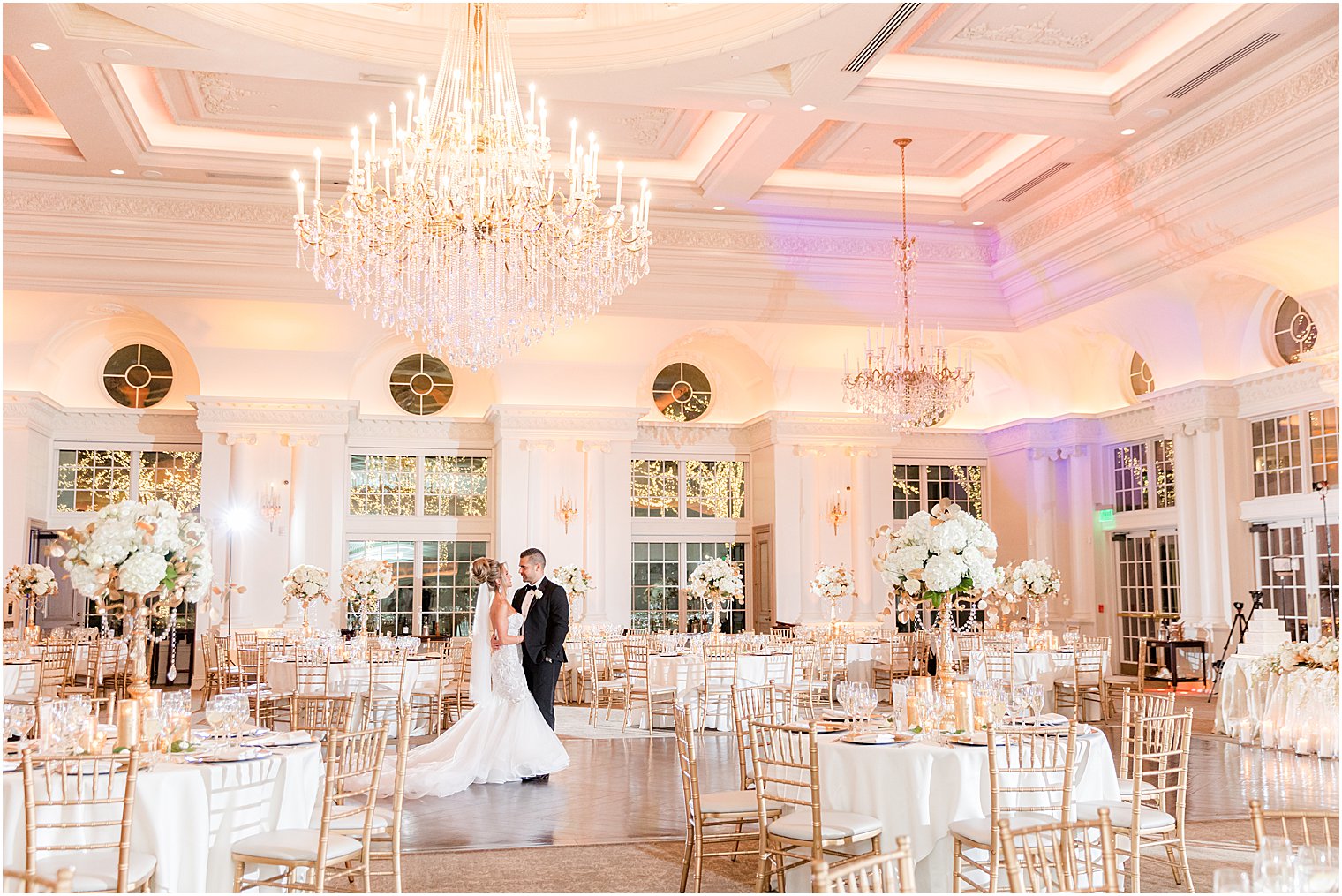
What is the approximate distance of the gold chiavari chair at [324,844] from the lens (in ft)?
15.9

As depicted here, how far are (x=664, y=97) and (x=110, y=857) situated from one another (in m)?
8.66

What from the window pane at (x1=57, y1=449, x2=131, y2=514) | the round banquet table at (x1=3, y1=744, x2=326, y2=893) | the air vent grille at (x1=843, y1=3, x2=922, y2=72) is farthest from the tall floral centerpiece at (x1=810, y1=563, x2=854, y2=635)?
the round banquet table at (x1=3, y1=744, x2=326, y2=893)

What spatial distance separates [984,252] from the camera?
54.5ft

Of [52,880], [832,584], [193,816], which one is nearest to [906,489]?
[832,584]

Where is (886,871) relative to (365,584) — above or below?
below

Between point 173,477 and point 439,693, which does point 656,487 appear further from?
point 439,693

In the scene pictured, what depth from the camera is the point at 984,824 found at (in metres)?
5.34

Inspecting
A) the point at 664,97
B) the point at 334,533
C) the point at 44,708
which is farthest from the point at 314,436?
the point at 44,708

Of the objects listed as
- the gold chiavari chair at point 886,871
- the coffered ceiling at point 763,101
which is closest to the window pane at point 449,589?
the coffered ceiling at point 763,101

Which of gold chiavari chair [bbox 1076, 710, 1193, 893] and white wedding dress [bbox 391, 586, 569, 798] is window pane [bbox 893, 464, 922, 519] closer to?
white wedding dress [bbox 391, 586, 569, 798]

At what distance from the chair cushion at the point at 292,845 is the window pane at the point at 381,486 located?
12.5 m

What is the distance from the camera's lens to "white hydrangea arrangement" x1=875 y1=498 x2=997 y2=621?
642 cm

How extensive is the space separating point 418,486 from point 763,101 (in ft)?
27.8

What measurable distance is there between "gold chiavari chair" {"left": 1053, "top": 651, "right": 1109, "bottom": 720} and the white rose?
8.96m
